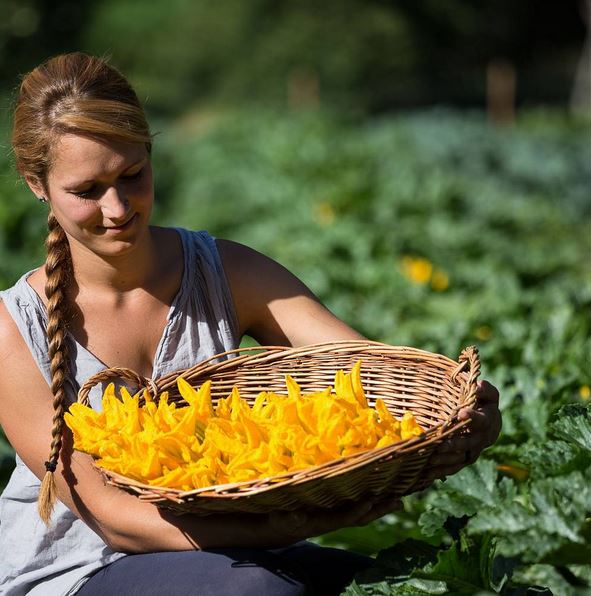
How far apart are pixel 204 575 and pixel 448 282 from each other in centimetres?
440

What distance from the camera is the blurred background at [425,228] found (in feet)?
9.35

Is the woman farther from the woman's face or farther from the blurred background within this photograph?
the blurred background

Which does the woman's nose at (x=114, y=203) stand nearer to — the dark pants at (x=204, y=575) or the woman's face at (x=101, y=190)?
the woman's face at (x=101, y=190)

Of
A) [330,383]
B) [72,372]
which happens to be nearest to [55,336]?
[72,372]

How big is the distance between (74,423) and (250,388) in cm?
61

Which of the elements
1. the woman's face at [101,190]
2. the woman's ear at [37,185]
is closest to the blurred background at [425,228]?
the woman's ear at [37,185]

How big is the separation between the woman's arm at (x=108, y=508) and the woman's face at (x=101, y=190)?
12.5 inches

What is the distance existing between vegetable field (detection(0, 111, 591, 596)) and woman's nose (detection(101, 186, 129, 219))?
3.50ft

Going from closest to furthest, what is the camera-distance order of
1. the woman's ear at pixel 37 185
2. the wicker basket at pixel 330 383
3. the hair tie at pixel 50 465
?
the wicker basket at pixel 330 383
the hair tie at pixel 50 465
the woman's ear at pixel 37 185

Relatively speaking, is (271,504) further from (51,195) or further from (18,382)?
(51,195)

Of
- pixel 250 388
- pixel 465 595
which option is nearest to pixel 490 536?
pixel 465 595

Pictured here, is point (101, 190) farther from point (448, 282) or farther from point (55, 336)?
point (448, 282)

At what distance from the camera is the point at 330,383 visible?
3098mm

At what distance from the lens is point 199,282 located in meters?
3.32
